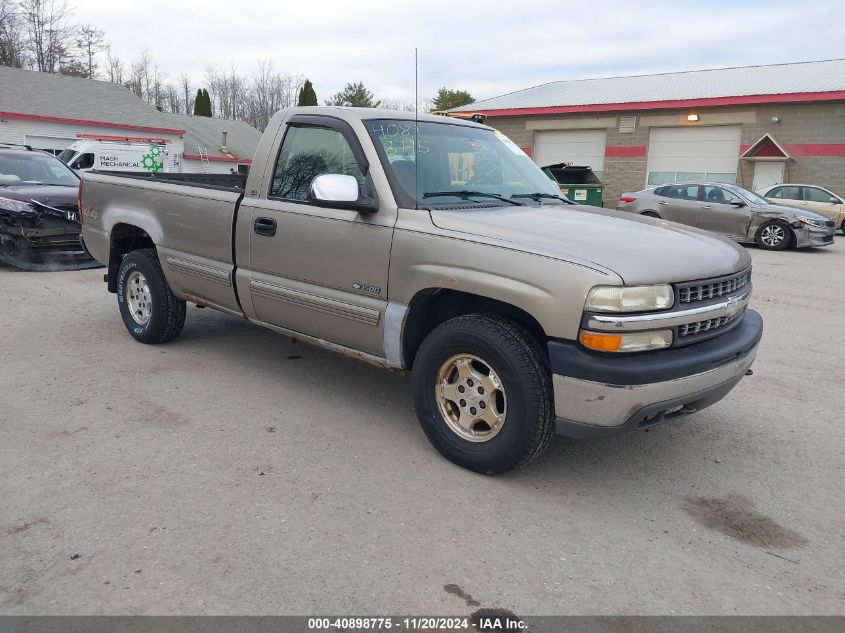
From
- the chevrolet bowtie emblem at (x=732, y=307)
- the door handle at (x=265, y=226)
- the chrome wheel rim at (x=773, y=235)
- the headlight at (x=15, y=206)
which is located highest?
the door handle at (x=265, y=226)

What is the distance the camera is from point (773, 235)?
583 inches

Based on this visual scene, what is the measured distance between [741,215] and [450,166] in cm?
1264

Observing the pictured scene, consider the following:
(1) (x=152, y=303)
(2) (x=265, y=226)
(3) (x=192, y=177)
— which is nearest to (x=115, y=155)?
(3) (x=192, y=177)

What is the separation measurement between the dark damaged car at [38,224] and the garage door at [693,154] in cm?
2087

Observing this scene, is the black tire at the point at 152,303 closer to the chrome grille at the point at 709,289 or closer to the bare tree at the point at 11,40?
the chrome grille at the point at 709,289

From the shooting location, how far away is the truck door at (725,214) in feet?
49.1

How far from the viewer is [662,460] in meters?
3.97

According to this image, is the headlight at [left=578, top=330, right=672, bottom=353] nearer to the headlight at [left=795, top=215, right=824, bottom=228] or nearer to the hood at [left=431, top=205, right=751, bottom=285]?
the hood at [left=431, top=205, right=751, bottom=285]

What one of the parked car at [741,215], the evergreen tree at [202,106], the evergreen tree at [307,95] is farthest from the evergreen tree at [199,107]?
the parked car at [741,215]

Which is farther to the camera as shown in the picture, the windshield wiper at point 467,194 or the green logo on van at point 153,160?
the green logo on van at point 153,160

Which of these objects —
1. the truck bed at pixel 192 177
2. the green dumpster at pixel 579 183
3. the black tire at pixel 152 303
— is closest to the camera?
the black tire at pixel 152 303

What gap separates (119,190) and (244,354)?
176 centimetres

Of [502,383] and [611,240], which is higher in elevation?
[611,240]

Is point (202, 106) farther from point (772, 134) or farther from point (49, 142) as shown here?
point (772, 134)
